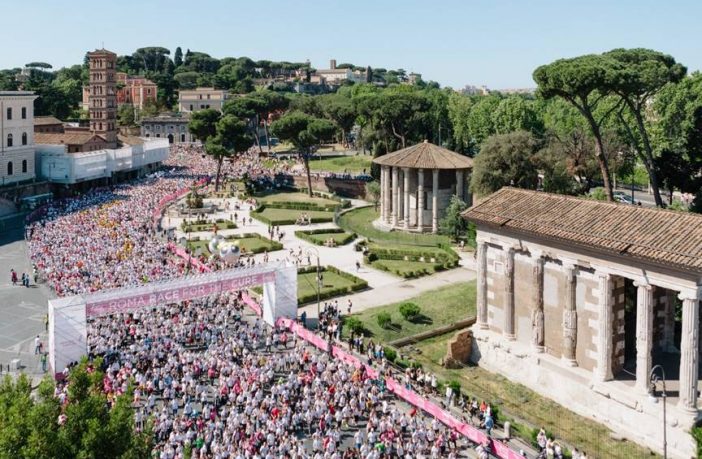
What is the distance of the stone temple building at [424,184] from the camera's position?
65.2 meters

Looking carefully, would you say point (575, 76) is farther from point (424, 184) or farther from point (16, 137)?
point (16, 137)

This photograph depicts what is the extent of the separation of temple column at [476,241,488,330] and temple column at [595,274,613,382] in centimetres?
676

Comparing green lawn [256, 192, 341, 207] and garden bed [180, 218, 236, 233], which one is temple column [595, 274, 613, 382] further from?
green lawn [256, 192, 341, 207]

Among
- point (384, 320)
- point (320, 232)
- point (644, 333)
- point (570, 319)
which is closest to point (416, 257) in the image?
point (320, 232)

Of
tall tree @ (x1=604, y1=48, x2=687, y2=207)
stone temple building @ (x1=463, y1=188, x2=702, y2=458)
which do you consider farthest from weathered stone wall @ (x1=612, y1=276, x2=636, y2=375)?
tall tree @ (x1=604, y1=48, x2=687, y2=207)

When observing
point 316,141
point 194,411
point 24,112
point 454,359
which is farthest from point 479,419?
point 24,112

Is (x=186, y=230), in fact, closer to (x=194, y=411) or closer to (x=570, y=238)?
(x=194, y=411)

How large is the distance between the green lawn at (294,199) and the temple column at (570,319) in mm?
50786

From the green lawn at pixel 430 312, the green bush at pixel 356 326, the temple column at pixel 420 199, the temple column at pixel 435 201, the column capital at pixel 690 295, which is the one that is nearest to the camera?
the column capital at pixel 690 295

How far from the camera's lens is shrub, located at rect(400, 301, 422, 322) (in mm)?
40884

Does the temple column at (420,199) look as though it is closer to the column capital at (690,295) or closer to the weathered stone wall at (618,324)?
the weathered stone wall at (618,324)

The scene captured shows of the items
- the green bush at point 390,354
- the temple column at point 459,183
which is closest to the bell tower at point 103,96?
the temple column at point 459,183

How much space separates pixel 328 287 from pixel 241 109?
78.2 meters

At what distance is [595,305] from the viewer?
29484mm
